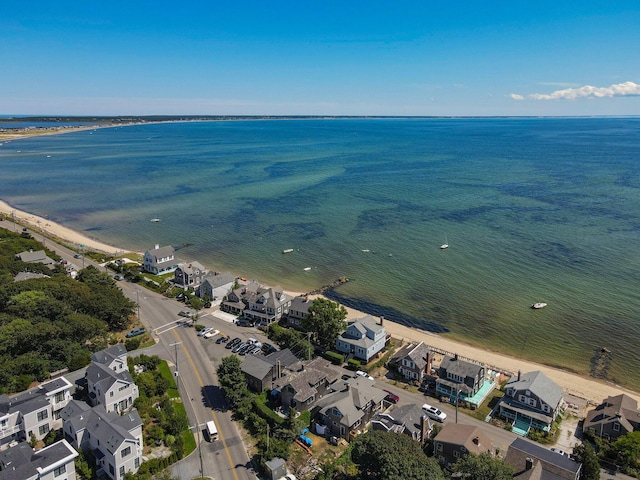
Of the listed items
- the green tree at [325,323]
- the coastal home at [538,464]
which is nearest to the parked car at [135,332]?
the green tree at [325,323]

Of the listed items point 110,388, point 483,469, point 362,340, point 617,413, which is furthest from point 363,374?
point 110,388

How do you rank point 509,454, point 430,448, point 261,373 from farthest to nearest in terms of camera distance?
point 261,373 < point 430,448 < point 509,454

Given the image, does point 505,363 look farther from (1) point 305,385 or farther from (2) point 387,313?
(1) point 305,385

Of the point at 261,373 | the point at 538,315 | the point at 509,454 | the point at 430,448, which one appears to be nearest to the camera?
the point at 509,454

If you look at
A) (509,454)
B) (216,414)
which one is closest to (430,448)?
(509,454)

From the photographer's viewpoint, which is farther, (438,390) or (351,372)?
(351,372)

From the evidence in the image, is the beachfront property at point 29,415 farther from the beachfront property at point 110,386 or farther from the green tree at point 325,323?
the green tree at point 325,323

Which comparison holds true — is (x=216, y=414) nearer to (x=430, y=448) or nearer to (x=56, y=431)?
(x=56, y=431)

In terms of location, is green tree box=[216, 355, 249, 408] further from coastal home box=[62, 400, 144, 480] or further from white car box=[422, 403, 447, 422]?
white car box=[422, 403, 447, 422]
